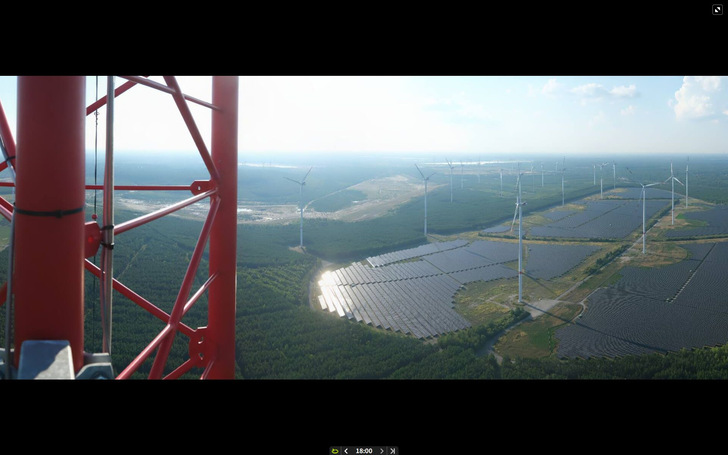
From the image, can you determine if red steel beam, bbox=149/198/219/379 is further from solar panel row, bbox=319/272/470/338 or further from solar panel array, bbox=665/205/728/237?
solar panel array, bbox=665/205/728/237

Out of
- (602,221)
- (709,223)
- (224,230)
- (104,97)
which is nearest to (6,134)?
(104,97)

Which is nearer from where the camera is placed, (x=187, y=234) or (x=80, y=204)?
(x=80, y=204)

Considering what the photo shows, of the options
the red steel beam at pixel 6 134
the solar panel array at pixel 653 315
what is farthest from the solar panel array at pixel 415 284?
the red steel beam at pixel 6 134

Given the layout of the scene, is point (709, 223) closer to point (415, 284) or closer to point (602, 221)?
point (602, 221)

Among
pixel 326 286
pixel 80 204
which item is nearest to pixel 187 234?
pixel 326 286

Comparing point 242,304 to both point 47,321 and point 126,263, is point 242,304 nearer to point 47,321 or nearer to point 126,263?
point 126,263

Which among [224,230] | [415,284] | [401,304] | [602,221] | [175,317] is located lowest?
[401,304]
